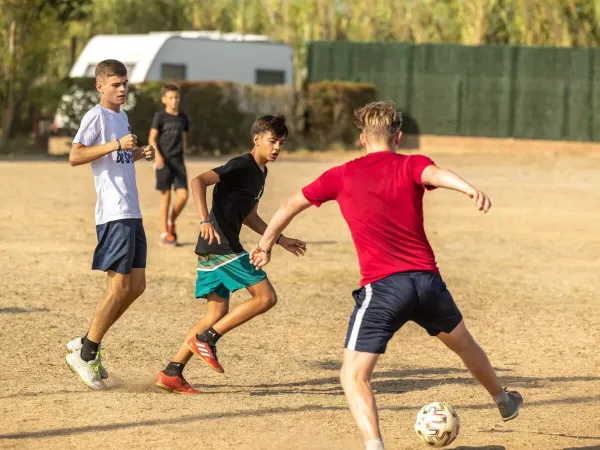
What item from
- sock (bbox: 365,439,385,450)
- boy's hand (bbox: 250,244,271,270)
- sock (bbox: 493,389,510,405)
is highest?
boy's hand (bbox: 250,244,271,270)

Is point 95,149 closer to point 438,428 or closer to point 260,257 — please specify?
point 260,257

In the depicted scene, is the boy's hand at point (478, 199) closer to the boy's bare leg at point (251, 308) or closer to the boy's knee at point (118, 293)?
the boy's bare leg at point (251, 308)

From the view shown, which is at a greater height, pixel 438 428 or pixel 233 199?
pixel 233 199

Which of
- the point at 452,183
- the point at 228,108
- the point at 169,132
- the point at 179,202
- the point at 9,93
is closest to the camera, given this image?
the point at 452,183

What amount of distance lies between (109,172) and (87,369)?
1.16 metres

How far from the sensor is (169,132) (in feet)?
49.6

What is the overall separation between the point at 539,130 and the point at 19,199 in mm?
17287

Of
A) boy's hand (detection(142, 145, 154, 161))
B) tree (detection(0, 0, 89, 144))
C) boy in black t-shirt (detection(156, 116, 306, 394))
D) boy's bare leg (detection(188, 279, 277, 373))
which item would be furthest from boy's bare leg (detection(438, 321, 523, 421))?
tree (detection(0, 0, 89, 144))

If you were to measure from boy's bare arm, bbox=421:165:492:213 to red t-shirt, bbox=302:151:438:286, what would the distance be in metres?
0.05

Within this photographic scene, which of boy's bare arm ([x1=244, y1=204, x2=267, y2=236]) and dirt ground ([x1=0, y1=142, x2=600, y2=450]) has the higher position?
boy's bare arm ([x1=244, y1=204, x2=267, y2=236])

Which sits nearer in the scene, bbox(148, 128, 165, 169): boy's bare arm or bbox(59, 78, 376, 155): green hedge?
bbox(148, 128, 165, 169): boy's bare arm

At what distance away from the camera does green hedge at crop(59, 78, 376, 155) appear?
97.6 feet

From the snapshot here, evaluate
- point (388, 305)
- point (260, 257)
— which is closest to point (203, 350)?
point (260, 257)

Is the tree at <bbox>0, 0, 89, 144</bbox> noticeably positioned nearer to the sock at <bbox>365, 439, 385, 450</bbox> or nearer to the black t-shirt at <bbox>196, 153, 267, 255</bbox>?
the black t-shirt at <bbox>196, 153, 267, 255</bbox>
